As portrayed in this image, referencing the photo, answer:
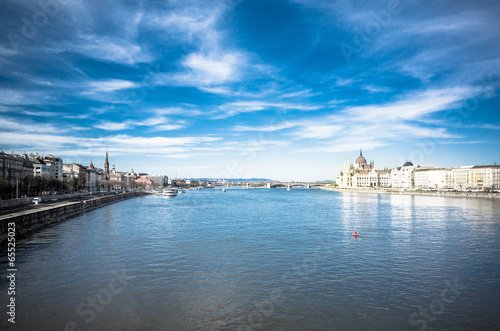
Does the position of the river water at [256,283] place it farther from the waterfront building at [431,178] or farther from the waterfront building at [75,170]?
the waterfront building at [75,170]

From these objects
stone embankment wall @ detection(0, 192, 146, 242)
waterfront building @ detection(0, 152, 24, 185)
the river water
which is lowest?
the river water

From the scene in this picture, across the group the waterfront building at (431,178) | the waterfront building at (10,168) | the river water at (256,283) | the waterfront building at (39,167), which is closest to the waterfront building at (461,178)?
the waterfront building at (431,178)

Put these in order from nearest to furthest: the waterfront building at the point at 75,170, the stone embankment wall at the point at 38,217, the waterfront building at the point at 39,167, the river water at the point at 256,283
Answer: the river water at the point at 256,283 < the stone embankment wall at the point at 38,217 < the waterfront building at the point at 39,167 < the waterfront building at the point at 75,170

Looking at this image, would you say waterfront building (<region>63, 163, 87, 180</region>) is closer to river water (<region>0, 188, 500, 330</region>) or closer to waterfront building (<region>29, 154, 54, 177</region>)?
waterfront building (<region>29, 154, 54, 177</region>)

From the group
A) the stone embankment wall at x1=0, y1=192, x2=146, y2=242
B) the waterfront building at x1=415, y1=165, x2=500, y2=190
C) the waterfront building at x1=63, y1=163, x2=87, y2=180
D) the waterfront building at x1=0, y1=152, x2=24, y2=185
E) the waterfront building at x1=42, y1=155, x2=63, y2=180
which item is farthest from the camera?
the waterfront building at x1=63, y1=163, x2=87, y2=180

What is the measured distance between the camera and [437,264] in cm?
1684

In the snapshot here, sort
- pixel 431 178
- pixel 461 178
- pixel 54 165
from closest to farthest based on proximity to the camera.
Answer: pixel 54 165
pixel 461 178
pixel 431 178

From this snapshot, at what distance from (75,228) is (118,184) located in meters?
138

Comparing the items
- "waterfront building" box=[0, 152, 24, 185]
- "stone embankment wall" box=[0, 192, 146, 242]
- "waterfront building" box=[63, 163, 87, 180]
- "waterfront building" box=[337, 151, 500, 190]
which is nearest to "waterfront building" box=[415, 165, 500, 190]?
"waterfront building" box=[337, 151, 500, 190]

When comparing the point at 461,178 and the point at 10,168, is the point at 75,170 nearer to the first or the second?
the point at 10,168

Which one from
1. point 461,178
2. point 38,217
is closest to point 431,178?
point 461,178

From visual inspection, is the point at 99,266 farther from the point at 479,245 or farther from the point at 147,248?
the point at 479,245

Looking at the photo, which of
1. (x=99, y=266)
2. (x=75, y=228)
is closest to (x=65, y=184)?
(x=75, y=228)

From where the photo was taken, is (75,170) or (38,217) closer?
(38,217)
